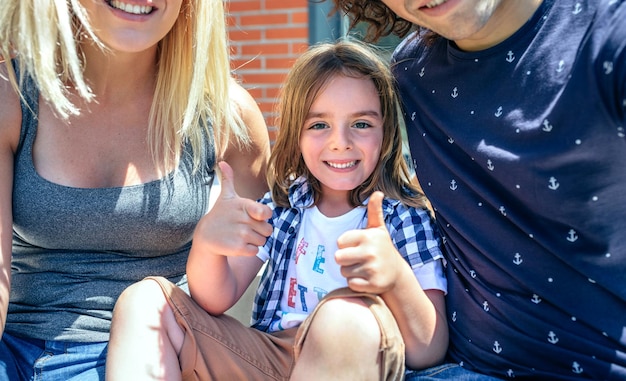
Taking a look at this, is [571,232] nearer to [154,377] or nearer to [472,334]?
[472,334]

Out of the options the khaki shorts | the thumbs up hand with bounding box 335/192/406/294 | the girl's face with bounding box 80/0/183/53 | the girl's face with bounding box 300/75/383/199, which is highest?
the girl's face with bounding box 80/0/183/53

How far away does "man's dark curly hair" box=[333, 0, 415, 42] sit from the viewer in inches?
78.9

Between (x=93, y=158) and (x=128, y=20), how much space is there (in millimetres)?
351

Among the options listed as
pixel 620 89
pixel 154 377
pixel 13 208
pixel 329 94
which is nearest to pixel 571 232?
pixel 620 89

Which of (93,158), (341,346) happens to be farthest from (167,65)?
Answer: (341,346)

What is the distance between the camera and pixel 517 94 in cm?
149

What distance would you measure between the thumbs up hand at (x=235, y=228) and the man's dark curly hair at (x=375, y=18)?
0.69 metres

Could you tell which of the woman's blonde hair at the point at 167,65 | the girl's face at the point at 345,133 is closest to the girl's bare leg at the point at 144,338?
the woman's blonde hair at the point at 167,65

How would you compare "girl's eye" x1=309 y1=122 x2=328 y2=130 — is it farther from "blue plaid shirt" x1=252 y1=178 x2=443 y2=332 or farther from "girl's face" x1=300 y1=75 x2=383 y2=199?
"blue plaid shirt" x1=252 y1=178 x2=443 y2=332

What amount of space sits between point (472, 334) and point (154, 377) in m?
0.69

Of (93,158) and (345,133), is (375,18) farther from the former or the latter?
(93,158)

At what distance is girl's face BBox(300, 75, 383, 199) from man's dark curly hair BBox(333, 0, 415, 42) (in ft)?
0.75

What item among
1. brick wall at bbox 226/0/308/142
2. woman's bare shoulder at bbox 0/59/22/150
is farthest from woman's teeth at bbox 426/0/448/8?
brick wall at bbox 226/0/308/142

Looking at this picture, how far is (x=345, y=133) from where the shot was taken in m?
1.84
